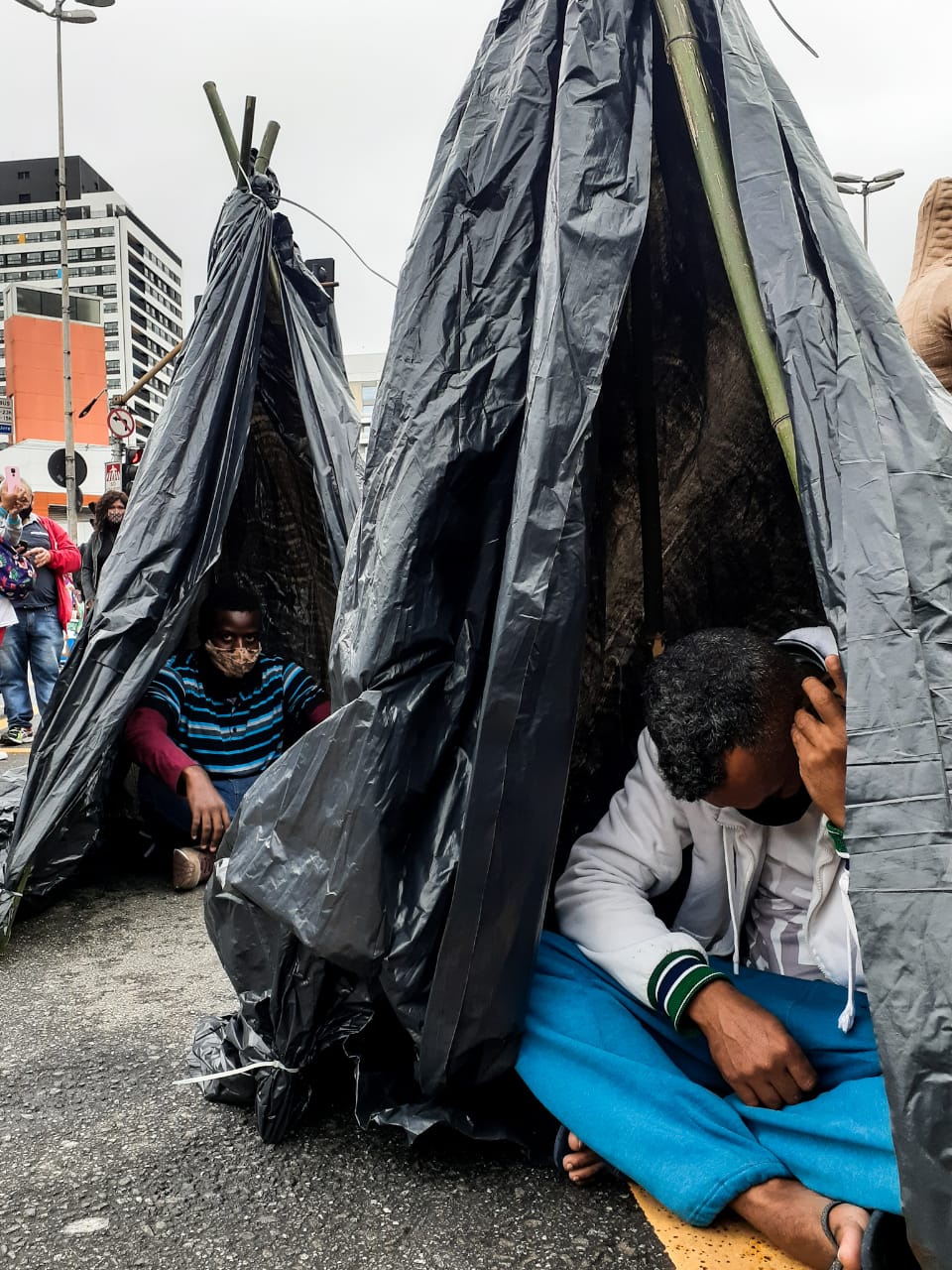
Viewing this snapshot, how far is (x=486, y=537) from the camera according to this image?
1.83 meters

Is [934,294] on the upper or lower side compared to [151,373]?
lower

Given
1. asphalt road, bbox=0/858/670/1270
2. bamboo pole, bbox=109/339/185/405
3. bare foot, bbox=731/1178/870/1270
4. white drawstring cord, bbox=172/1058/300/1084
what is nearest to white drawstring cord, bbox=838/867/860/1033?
bare foot, bbox=731/1178/870/1270

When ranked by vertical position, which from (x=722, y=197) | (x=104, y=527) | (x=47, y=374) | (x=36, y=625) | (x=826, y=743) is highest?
(x=47, y=374)

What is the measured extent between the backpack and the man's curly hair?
585cm

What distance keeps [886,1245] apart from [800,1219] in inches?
6.5

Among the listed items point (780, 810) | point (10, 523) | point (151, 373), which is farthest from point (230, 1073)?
→ point (151, 373)

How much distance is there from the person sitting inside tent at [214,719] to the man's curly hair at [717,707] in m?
2.23

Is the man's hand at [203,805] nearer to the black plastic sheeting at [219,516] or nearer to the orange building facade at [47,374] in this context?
the black plastic sheeting at [219,516]

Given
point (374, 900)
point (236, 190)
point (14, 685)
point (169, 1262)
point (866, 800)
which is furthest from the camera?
point (14, 685)

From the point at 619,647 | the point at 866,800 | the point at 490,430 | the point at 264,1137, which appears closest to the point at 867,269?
the point at 490,430

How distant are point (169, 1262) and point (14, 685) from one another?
19.5 ft

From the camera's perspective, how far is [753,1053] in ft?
5.43

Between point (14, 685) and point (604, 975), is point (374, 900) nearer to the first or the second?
point (604, 975)

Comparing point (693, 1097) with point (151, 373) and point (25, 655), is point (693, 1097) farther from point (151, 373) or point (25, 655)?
point (151, 373)
